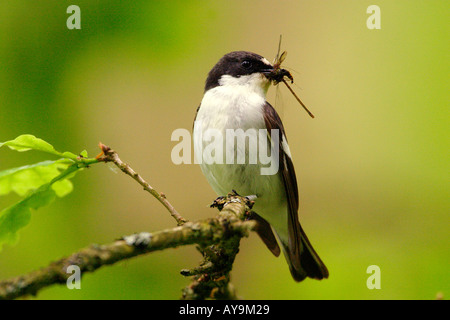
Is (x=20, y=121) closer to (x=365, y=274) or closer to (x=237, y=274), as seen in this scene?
(x=237, y=274)

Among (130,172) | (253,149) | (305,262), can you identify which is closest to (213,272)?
(130,172)

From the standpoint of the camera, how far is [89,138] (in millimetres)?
3441

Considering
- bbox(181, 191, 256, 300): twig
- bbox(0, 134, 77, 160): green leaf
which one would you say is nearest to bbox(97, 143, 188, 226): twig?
bbox(0, 134, 77, 160): green leaf

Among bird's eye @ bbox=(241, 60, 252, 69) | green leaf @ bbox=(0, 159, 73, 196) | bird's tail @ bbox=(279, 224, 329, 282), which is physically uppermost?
bird's eye @ bbox=(241, 60, 252, 69)

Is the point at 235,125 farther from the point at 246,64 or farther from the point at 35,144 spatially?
the point at 35,144

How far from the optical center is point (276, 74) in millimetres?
3000

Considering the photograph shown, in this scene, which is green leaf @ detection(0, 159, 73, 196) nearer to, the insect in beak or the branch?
the branch

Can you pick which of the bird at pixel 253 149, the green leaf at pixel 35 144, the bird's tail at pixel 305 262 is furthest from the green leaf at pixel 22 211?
the bird's tail at pixel 305 262

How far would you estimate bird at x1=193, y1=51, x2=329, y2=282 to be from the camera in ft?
8.79

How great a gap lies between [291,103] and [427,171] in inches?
51.5

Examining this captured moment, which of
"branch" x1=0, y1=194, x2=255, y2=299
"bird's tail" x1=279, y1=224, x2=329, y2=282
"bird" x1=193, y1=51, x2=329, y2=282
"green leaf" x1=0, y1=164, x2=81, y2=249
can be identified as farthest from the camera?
"bird's tail" x1=279, y1=224, x2=329, y2=282

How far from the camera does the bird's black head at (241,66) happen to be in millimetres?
3043

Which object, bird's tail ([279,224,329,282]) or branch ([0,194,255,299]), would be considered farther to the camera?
bird's tail ([279,224,329,282])

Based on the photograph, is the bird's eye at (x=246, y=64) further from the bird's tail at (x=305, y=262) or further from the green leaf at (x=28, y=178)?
the green leaf at (x=28, y=178)
